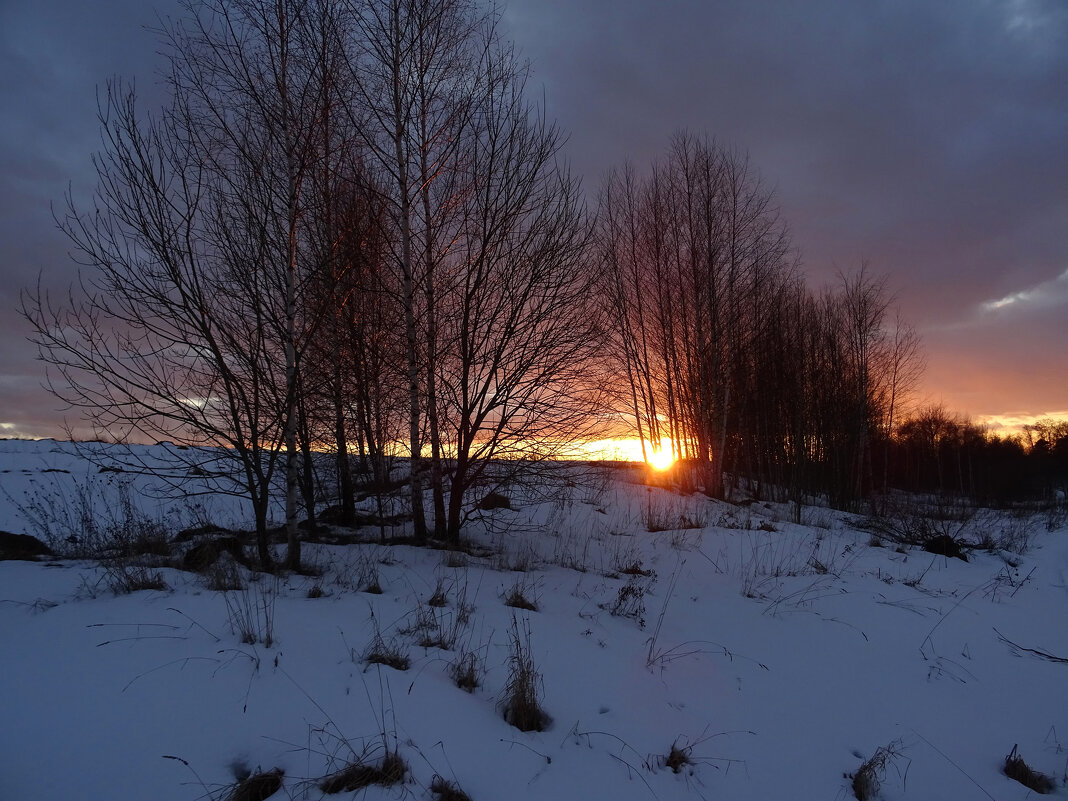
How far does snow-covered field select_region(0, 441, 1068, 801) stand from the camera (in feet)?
7.58

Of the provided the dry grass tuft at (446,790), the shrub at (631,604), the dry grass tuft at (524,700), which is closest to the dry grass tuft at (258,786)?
the dry grass tuft at (446,790)

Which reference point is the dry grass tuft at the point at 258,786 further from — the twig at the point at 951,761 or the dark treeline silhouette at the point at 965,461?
the dark treeline silhouette at the point at 965,461

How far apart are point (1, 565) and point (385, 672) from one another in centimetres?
437

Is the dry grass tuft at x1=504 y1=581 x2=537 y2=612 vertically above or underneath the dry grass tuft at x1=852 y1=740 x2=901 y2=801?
above

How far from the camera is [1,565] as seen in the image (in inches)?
183

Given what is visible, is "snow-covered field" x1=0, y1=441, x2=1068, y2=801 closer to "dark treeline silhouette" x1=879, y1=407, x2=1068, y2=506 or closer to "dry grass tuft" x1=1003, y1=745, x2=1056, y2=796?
"dry grass tuft" x1=1003, y1=745, x2=1056, y2=796

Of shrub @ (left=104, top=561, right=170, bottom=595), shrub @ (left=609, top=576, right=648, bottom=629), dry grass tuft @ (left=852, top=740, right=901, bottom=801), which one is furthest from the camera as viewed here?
shrub @ (left=609, top=576, right=648, bottom=629)

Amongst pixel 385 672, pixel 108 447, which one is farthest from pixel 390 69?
pixel 385 672

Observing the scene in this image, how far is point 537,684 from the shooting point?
3.19m

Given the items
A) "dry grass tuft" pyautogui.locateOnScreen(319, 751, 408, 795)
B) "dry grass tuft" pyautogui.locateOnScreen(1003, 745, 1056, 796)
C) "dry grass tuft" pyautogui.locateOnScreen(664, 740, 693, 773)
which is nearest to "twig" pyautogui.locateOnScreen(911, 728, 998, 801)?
"dry grass tuft" pyautogui.locateOnScreen(1003, 745, 1056, 796)

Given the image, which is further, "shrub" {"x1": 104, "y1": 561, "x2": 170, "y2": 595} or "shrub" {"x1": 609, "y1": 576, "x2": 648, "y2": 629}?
"shrub" {"x1": 609, "y1": 576, "x2": 648, "y2": 629}

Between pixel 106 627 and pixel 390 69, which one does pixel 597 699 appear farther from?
pixel 390 69

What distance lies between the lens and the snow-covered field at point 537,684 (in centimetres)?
231

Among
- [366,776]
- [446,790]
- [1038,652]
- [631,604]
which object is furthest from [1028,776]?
[366,776]
